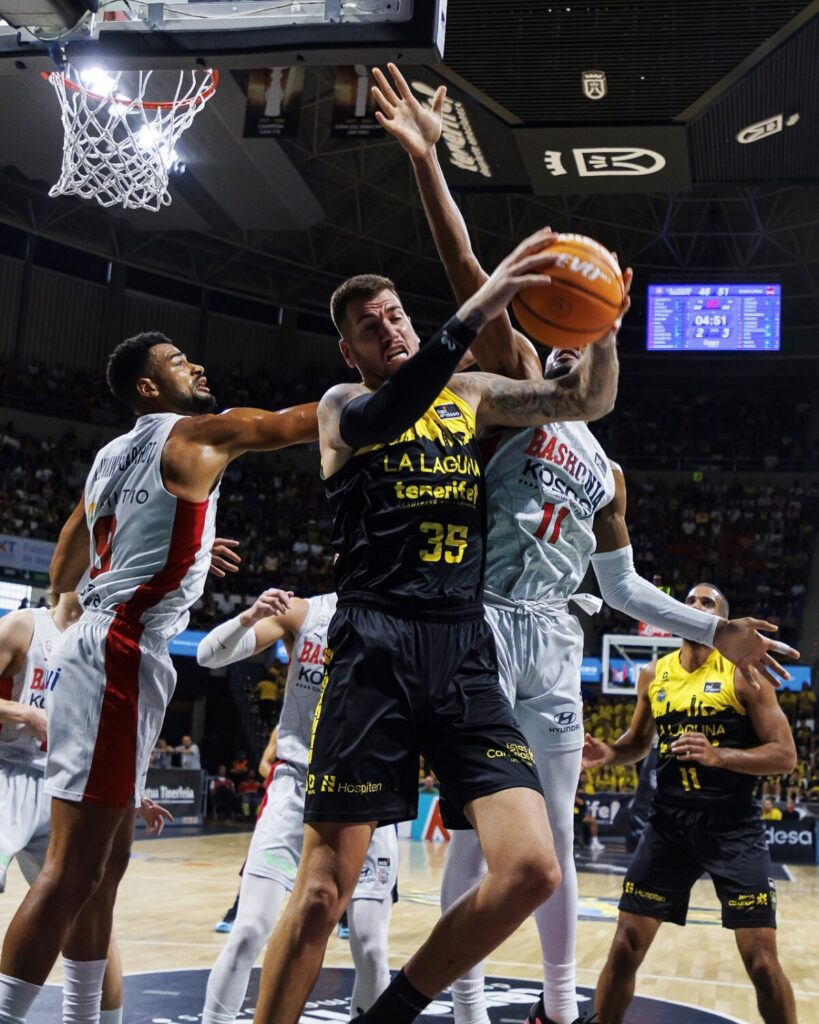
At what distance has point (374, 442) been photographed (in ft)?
10.9

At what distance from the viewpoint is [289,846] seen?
4.92 metres

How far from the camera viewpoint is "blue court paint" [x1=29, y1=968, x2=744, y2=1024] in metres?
5.43

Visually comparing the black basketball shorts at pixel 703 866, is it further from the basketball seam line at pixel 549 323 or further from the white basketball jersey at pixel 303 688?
the basketball seam line at pixel 549 323

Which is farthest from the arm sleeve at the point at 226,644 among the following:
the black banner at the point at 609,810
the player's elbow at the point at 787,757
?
the black banner at the point at 609,810

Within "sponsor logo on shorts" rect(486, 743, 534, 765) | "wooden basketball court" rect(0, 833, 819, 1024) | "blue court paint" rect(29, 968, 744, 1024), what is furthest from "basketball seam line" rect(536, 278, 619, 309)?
"wooden basketball court" rect(0, 833, 819, 1024)

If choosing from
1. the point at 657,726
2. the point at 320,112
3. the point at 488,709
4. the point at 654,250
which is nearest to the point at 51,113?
the point at 320,112

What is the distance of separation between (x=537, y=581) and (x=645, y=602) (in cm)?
57

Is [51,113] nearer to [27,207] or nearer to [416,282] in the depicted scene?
[27,207]

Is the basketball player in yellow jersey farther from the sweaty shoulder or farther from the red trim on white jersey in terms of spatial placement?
the sweaty shoulder

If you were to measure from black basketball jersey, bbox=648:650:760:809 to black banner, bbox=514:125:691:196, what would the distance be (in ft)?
20.3

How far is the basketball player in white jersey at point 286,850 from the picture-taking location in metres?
4.36

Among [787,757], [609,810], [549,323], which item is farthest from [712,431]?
[549,323]

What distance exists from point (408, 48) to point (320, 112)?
61.5 feet

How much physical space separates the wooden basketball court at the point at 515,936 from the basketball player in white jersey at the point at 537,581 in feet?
7.56
